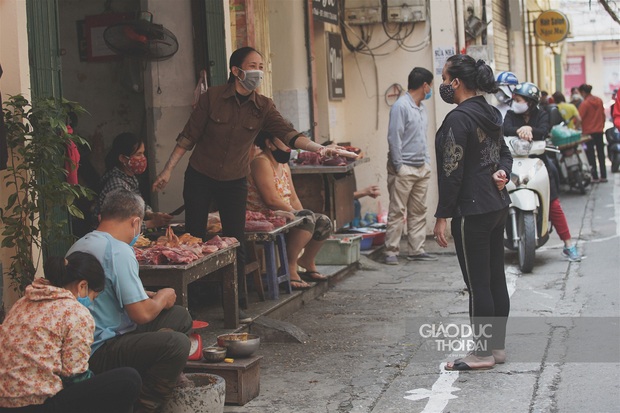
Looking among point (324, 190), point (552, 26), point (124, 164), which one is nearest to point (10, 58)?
point (124, 164)

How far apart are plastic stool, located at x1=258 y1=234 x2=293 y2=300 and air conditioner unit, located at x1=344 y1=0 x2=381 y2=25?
4.95m

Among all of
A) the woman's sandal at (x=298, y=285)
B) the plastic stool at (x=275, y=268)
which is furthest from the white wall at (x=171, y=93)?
the woman's sandal at (x=298, y=285)

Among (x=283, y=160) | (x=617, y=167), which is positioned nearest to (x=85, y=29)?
(x=283, y=160)

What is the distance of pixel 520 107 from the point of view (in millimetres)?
10594

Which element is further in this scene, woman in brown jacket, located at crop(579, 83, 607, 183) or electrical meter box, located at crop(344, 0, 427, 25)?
woman in brown jacket, located at crop(579, 83, 607, 183)

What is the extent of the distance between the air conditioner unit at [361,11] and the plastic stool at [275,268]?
495cm

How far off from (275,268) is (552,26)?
17793mm

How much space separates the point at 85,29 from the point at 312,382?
201 inches

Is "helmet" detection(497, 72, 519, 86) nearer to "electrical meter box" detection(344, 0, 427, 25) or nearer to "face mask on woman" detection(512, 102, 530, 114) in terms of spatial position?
"face mask on woman" detection(512, 102, 530, 114)

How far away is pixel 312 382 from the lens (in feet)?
21.0

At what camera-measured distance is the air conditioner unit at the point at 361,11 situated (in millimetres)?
12859

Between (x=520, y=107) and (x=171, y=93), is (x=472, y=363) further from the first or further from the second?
(x=520, y=107)

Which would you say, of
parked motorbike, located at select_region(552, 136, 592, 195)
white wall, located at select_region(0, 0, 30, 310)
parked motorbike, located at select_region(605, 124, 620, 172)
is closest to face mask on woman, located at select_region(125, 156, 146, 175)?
white wall, located at select_region(0, 0, 30, 310)

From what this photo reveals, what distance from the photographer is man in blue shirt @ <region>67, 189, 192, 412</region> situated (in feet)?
16.6
